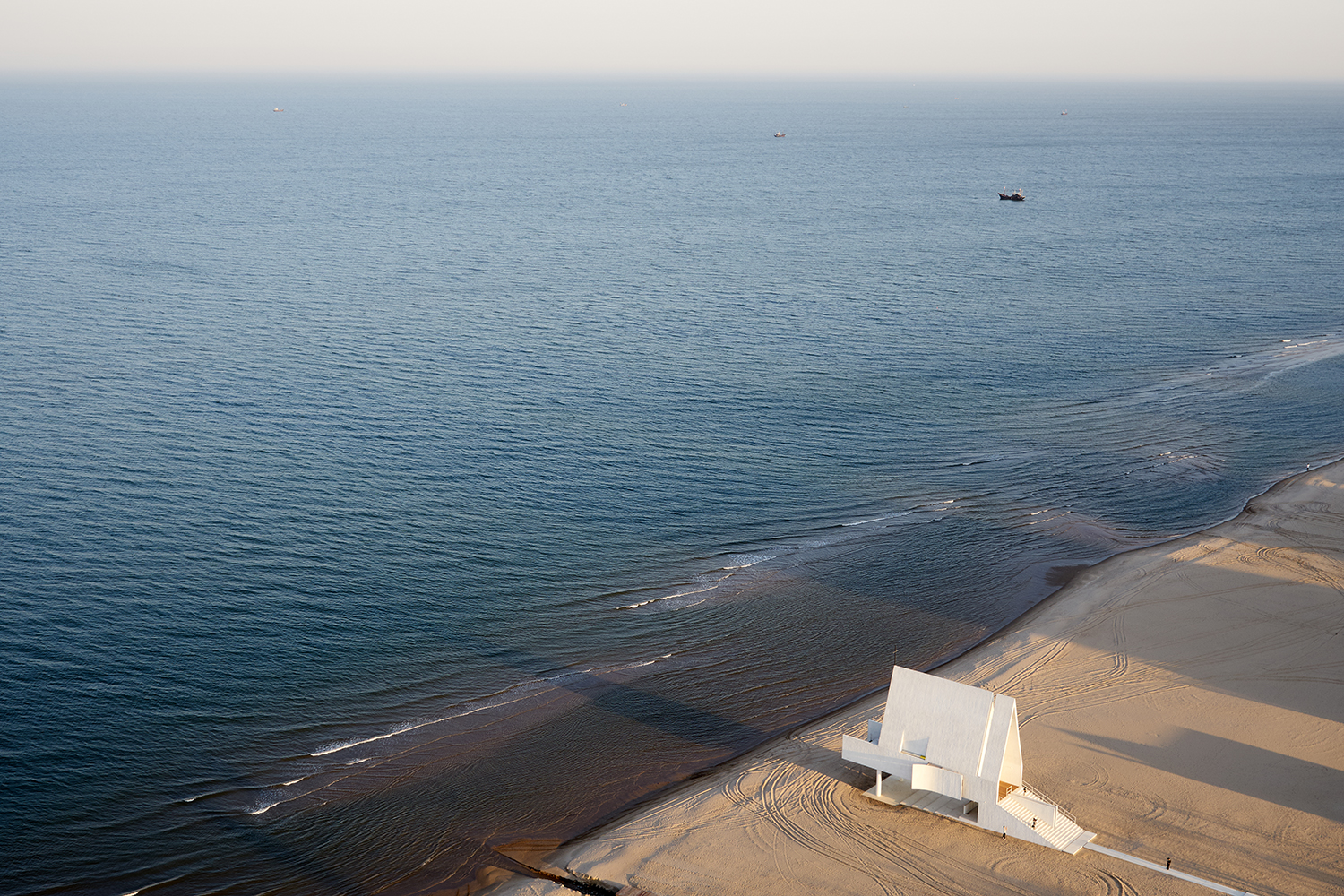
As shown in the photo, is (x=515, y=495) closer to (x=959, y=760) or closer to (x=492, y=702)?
(x=492, y=702)

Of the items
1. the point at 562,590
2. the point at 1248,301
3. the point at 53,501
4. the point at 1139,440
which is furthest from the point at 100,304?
the point at 1248,301

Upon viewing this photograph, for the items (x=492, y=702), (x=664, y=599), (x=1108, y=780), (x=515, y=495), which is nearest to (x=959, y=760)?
(x=1108, y=780)

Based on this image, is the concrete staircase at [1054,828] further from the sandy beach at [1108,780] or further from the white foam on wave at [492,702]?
the white foam on wave at [492,702]

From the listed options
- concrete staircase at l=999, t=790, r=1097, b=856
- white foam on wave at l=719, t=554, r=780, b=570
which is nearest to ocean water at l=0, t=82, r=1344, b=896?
white foam on wave at l=719, t=554, r=780, b=570

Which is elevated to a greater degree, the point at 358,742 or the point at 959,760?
the point at 959,760

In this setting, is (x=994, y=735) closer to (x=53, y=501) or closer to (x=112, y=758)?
(x=112, y=758)

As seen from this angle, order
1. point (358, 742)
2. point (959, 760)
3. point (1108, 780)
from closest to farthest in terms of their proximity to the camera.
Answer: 1. point (959, 760)
2. point (1108, 780)
3. point (358, 742)

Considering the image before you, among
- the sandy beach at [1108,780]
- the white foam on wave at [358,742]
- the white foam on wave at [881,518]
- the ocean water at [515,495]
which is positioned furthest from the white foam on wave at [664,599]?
the white foam on wave at [358,742]
